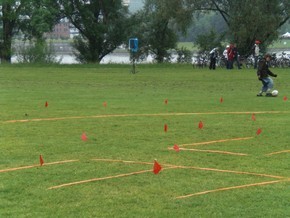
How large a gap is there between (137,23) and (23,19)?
10.0m

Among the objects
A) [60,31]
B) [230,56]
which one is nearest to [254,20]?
[230,56]

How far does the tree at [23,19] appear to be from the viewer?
42906mm

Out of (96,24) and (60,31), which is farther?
(60,31)

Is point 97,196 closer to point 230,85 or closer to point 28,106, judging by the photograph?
point 28,106


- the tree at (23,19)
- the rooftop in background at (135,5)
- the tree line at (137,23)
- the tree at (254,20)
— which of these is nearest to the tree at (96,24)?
the tree line at (137,23)

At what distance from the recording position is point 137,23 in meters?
50.1

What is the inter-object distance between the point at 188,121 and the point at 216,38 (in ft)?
116

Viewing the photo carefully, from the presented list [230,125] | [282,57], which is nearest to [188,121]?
[230,125]

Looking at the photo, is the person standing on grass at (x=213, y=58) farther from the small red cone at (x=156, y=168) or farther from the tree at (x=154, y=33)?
the small red cone at (x=156, y=168)

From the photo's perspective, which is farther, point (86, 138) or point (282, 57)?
point (282, 57)

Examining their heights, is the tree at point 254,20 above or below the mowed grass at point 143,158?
above

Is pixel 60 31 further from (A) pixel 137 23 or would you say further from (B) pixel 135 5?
(A) pixel 137 23

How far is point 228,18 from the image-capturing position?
1667 inches

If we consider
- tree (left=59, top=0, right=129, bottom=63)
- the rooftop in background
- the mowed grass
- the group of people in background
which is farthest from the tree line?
the mowed grass
